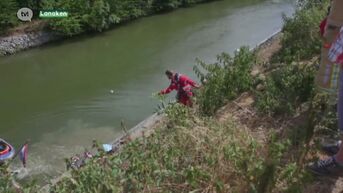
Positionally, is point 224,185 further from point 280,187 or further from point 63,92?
point 63,92

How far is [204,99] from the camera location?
224 inches

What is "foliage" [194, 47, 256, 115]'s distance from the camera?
566 cm

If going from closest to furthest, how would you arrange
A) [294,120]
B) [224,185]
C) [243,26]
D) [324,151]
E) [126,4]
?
[224,185] < [324,151] < [294,120] < [243,26] < [126,4]

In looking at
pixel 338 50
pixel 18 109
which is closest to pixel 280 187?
pixel 338 50

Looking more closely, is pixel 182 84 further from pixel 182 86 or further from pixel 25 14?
pixel 25 14

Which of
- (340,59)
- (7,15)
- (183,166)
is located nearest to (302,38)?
(183,166)

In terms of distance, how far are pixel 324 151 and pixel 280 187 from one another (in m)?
0.53

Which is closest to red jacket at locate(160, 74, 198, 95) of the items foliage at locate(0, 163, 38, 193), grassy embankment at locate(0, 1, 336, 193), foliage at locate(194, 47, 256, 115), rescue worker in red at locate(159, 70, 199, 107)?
rescue worker in red at locate(159, 70, 199, 107)

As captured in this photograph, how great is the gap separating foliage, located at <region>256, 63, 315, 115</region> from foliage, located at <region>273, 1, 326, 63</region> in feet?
5.18

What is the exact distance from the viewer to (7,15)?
51.8ft

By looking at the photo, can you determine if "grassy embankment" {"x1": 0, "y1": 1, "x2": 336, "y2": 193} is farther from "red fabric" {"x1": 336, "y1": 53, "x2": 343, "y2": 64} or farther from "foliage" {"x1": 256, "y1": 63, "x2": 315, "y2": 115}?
"red fabric" {"x1": 336, "y1": 53, "x2": 343, "y2": 64}

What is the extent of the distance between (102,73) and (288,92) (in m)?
9.26

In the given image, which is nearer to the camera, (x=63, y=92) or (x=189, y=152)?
(x=189, y=152)

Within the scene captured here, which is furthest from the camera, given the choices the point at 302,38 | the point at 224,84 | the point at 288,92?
the point at 302,38
